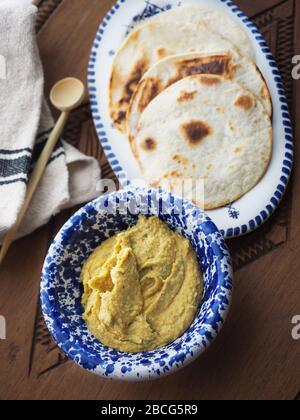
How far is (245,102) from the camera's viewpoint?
3.90 ft

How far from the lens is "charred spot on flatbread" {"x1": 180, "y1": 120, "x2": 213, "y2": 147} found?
1197mm

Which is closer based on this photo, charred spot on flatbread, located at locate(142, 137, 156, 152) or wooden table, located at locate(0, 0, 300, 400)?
wooden table, located at locate(0, 0, 300, 400)

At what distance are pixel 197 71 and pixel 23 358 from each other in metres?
0.70

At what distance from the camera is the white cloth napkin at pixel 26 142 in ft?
4.05

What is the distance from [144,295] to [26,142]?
1.51ft

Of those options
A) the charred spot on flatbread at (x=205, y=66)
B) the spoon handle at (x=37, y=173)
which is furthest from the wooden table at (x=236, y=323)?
the charred spot on flatbread at (x=205, y=66)

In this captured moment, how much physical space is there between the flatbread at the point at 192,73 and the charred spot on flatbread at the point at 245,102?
3 cm

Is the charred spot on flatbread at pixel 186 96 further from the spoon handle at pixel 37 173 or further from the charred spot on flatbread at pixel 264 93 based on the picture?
the spoon handle at pixel 37 173

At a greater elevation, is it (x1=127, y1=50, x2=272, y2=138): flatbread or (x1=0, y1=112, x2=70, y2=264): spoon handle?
(x1=127, y1=50, x2=272, y2=138): flatbread

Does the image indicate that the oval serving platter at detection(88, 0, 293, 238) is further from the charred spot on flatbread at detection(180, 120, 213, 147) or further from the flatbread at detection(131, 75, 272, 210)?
the charred spot on flatbread at detection(180, 120, 213, 147)

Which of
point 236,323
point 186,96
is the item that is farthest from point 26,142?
point 236,323

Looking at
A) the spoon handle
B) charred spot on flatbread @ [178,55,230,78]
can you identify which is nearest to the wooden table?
the spoon handle

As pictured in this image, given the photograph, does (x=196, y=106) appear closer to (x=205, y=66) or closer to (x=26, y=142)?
(x=205, y=66)
